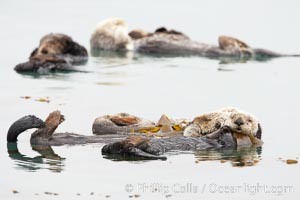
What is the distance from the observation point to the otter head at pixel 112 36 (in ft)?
66.9

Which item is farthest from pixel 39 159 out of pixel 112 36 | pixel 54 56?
pixel 112 36

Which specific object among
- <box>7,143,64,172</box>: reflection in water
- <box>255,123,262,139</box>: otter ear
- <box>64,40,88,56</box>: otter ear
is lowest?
<box>7,143,64,172</box>: reflection in water

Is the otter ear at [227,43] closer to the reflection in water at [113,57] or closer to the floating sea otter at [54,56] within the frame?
the reflection in water at [113,57]

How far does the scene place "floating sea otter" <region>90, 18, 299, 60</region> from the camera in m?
19.6

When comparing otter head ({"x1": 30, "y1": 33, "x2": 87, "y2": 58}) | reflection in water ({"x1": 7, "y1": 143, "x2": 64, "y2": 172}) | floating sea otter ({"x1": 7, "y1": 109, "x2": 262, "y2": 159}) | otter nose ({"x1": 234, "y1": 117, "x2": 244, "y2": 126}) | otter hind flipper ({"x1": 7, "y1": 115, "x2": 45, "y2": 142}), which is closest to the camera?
reflection in water ({"x1": 7, "y1": 143, "x2": 64, "y2": 172})

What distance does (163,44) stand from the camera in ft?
65.2

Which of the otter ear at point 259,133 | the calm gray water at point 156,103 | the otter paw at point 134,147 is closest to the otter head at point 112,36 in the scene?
the calm gray water at point 156,103

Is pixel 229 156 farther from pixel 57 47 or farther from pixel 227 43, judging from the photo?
pixel 227 43

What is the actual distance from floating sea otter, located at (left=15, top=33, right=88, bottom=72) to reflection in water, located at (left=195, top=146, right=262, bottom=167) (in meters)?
6.72

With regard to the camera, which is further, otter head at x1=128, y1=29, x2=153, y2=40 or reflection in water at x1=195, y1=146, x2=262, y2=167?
otter head at x1=128, y1=29, x2=153, y2=40

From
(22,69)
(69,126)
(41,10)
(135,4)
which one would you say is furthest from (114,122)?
(135,4)

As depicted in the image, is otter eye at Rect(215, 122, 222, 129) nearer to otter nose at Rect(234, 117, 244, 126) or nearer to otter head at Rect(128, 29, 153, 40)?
otter nose at Rect(234, 117, 244, 126)

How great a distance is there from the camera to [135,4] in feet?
106

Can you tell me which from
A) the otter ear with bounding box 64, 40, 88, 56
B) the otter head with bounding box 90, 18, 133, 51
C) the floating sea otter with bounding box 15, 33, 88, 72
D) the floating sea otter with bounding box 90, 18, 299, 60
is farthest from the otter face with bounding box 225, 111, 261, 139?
the otter head with bounding box 90, 18, 133, 51
